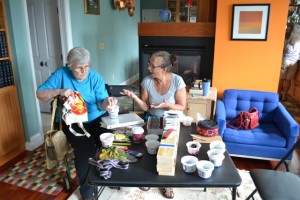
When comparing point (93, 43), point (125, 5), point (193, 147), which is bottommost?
point (193, 147)

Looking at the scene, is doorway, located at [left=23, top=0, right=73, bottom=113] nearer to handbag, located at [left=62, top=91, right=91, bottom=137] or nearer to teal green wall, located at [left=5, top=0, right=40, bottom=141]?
teal green wall, located at [left=5, top=0, right=40, bottom=141]

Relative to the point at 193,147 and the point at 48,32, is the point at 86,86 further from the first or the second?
the point at 48,32

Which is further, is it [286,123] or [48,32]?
[48,32]

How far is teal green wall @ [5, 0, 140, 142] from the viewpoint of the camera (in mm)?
2781

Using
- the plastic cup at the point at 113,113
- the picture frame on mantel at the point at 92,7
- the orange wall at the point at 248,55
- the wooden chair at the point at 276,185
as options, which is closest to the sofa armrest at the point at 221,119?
the orange wall at the point at 248,55

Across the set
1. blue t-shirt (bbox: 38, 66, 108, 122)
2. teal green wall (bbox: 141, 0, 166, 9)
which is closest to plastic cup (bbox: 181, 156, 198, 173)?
blue t-shirt (bbox: 38, 66, 108, 122)

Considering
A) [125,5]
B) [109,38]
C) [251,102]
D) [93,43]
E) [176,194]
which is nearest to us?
[176,194]

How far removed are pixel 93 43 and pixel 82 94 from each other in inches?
100

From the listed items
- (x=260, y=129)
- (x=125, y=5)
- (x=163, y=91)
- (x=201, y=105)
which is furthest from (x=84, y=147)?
(x=125, y=5)

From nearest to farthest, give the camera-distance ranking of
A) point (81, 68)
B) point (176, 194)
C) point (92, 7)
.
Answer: point (81, 68) < point (176, 194) < point (92, 7)

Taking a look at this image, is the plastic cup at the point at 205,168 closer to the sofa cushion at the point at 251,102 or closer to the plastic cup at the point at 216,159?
the plastic cup at the point at 216,159

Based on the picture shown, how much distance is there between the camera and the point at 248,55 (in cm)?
317

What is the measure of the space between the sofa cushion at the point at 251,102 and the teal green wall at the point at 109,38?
7.79ft

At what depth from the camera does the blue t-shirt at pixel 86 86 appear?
206cm
